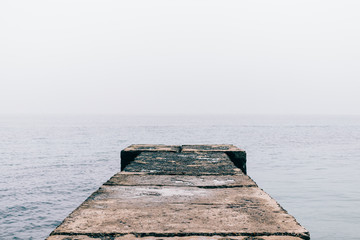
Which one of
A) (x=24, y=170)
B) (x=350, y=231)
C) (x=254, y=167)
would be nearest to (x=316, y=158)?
(x=254, y=167)

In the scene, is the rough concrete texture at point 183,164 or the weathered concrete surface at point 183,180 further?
the rough concrete texture at point 183,164

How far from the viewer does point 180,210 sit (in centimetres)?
207

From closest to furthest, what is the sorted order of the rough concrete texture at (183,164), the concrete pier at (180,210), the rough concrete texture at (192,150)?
1. the concrete pier at (180,210)
2. the rough concrete texture at (183,164)
3. the rough concrete texture at (192,150)

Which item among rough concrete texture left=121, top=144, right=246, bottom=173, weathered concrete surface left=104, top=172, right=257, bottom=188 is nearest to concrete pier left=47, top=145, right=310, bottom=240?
weathered concrete surface left=104, top=172, right=257, bottom=188

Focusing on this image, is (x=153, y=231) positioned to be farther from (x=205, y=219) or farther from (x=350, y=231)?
(x=350, y=231)

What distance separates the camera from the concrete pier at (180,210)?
5.50 feet

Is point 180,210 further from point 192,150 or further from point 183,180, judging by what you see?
point 192,150

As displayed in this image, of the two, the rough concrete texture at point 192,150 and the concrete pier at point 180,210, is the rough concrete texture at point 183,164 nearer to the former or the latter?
the concrete pier at point 180,210

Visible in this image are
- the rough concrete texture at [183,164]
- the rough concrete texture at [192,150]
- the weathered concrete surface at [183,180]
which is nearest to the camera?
the weathered concrete surface at [183,180]

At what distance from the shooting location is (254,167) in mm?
24016

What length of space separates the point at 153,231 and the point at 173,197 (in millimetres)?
699

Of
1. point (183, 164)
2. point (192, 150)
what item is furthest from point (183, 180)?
point (192, 150)

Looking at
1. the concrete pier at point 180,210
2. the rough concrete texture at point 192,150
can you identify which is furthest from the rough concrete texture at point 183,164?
the rough concrete texture at point 192,150

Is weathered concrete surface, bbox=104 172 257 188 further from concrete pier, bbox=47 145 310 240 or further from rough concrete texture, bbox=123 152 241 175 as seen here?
rough concrete texture, bbox=123 152 241 175
